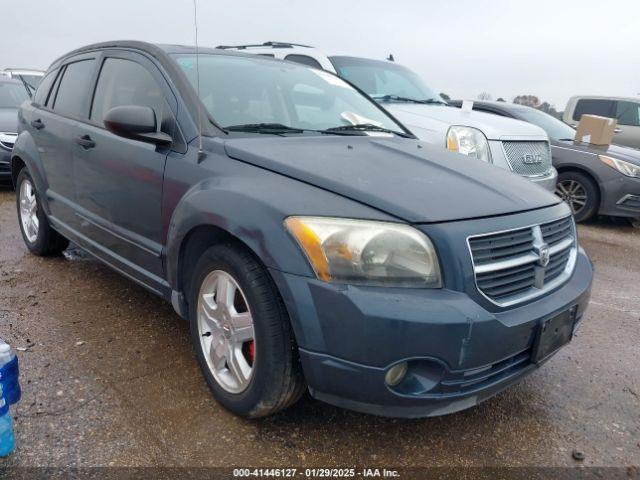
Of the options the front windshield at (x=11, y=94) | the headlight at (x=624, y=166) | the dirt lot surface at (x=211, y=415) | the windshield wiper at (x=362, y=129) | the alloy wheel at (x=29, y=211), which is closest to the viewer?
the dirt lot surface at (x=211, y=415)

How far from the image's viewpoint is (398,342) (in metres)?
1.77

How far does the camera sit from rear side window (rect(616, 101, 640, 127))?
10.5 meters

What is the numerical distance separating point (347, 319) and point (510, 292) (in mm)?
682

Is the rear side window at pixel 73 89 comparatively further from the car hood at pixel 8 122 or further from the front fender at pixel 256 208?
the car hood at pixel 8 122

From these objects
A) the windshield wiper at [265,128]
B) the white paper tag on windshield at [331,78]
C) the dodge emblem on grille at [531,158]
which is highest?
the white paper tag on windshield at [331,78]

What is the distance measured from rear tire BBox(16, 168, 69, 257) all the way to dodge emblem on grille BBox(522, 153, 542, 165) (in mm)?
4375

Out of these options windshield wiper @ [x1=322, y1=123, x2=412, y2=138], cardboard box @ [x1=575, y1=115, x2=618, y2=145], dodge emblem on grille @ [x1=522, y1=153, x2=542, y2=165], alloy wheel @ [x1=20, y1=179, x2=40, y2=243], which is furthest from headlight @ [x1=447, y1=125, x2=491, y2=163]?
alloy wheel @ [x1=20, y1=179, x2=40, y2=243]

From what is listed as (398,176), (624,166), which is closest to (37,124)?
(398,176)

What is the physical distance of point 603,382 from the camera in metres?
2.82

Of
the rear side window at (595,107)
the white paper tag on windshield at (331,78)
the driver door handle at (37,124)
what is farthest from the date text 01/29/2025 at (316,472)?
the rear side window at (595,107)

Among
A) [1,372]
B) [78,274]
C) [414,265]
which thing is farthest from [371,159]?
[78,274]

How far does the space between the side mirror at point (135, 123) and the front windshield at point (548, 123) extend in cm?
638

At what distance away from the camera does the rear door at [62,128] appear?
3.47 m

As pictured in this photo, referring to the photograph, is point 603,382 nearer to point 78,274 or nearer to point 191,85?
point 191,85
